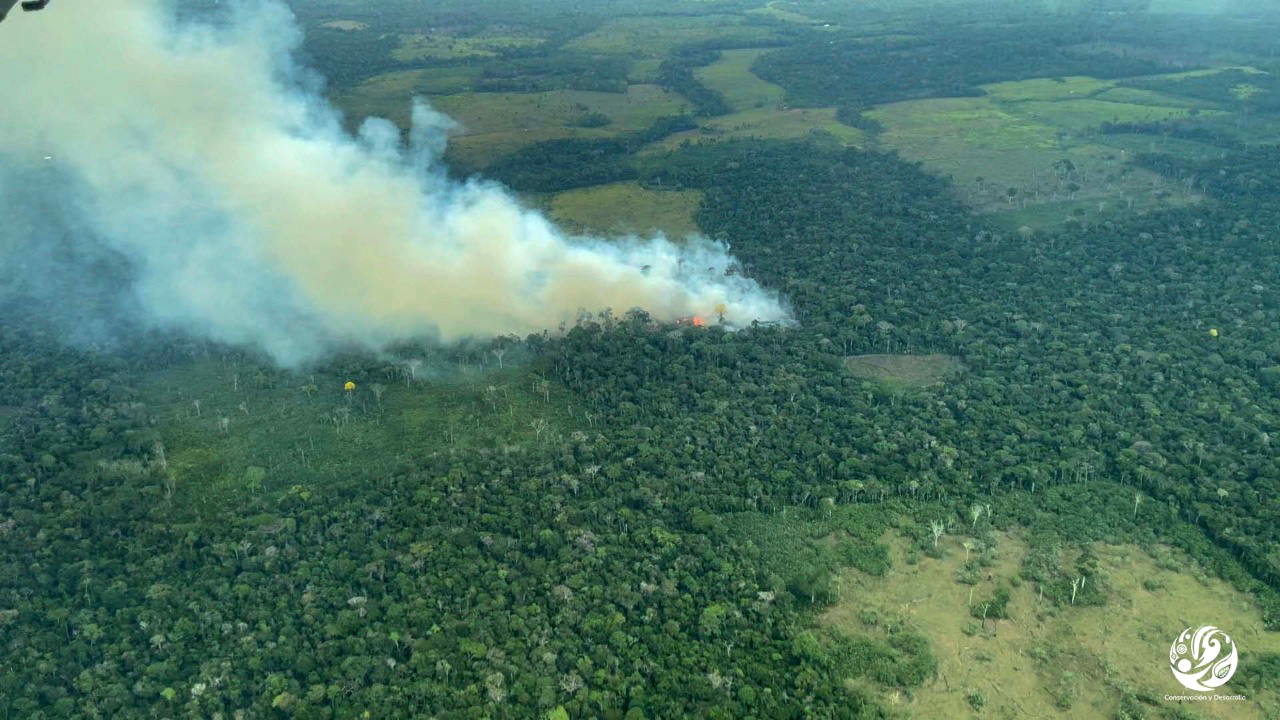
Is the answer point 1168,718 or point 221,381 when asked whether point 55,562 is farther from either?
point 1168,718

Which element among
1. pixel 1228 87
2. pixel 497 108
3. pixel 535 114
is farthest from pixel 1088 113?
pixel 497 108

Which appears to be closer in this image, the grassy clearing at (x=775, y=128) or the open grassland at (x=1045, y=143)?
the open grassland at (x=1045, y=143)

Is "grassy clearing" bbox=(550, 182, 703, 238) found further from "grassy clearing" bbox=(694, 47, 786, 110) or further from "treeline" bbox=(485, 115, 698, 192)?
"grassy clearing" bbox=(694, 47, 786, 110)

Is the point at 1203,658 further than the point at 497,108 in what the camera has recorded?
No

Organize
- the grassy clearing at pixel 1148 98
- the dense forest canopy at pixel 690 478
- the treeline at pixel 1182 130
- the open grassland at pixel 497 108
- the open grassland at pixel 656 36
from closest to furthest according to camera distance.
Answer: the dense forest canopy at pixel 690 478 < the treeline at pixel 1182 130 < the open grassland at pixel 497 108 < the grassy clearing at pixel 1148 98 < the open grassland at pixel 656 36

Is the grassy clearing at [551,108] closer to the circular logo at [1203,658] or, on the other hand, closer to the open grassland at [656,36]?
the open grassland at [656,36]

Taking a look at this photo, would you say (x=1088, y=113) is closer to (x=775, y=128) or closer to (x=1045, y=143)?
(x=1045, y=143)

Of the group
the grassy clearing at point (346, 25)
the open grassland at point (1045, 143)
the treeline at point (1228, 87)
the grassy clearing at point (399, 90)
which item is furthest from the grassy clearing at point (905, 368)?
the grassy clearing at point (346, 25)
